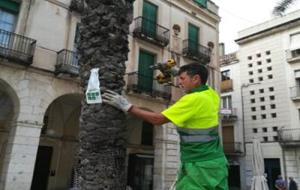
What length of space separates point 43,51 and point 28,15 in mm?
1492

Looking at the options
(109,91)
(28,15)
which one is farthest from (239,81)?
(109,91)

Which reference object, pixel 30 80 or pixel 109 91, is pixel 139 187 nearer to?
pixel 30 80

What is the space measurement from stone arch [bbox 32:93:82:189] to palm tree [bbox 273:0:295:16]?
8.93 meters

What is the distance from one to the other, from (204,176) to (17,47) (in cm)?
1115

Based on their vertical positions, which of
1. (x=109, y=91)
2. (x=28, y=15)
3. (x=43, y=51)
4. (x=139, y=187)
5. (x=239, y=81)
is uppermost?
(x=239, y=81)

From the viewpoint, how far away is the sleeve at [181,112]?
273 centimetres

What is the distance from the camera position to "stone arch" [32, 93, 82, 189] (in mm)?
15047

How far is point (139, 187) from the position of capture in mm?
17312

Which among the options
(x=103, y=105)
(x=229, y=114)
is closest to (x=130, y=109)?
(x=103, y=105)

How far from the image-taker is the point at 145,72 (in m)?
16.8

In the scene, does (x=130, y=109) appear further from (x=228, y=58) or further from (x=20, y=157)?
(x=228, y=58)

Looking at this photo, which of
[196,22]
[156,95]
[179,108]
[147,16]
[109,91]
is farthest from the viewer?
[196,22]

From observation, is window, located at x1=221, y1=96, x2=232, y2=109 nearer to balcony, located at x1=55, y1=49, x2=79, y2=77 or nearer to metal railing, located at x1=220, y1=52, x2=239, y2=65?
metal railing, located at x1=220, y1=52, x2=239, y2=65

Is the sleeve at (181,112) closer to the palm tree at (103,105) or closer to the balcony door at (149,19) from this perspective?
the palm tree at (103,105)
